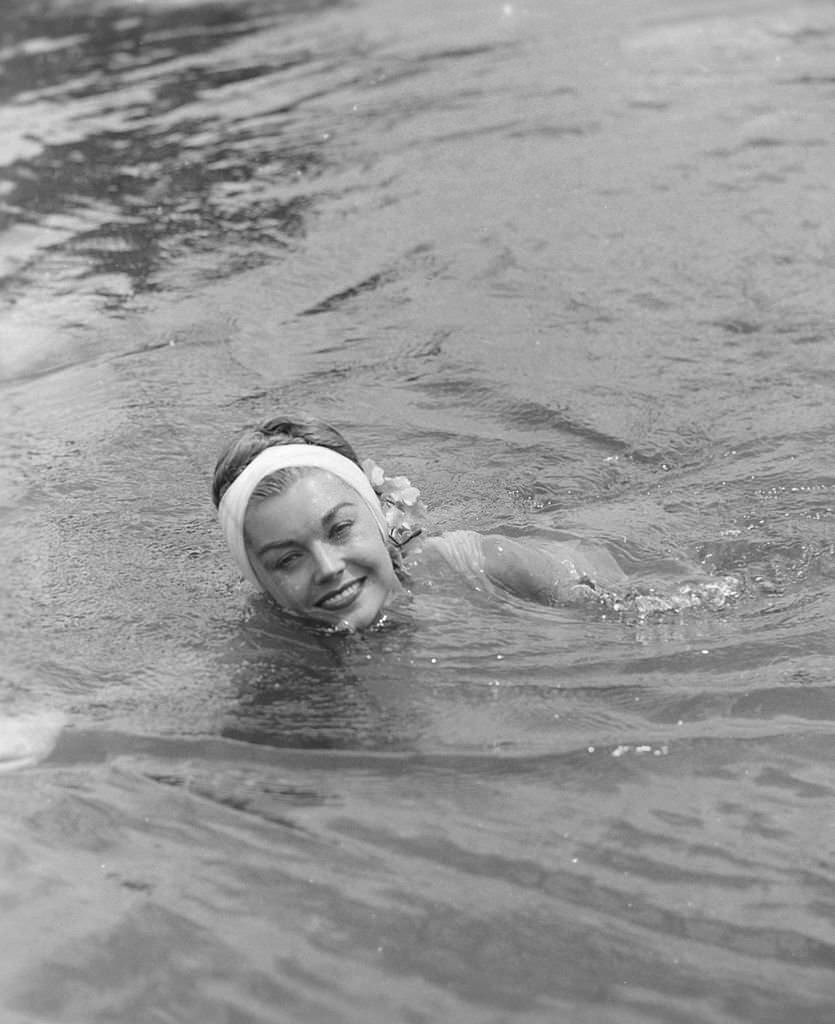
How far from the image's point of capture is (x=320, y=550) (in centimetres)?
507

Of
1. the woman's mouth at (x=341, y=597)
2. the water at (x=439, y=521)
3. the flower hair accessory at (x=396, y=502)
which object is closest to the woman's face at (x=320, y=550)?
the woman's mouth at (x=341, y=597)

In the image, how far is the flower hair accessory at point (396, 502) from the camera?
18.4 ft

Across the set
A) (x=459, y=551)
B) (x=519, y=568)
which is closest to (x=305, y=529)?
(x=459, y=551)

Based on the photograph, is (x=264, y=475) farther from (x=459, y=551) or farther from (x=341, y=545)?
(x=459, y=551)

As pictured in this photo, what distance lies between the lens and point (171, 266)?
8.99 m

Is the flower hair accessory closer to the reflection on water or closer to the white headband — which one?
the white headband

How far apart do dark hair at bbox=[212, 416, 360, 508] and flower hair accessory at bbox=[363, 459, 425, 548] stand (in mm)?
210

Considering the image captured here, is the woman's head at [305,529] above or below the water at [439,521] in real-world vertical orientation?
above

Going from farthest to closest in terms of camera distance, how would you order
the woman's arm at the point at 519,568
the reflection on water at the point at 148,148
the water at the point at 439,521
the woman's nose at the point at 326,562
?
1. the reflection on water at the point at 148,148
2. the woman's arm at the point at 519,568
3. the woman's nose at the point at 326,562
4. the water at the point at 439,521

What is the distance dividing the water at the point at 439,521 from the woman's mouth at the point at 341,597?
7.4 inches

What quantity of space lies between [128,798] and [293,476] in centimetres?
122

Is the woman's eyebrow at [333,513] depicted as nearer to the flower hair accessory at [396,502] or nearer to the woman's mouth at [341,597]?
the woman's mouth at [341,597]

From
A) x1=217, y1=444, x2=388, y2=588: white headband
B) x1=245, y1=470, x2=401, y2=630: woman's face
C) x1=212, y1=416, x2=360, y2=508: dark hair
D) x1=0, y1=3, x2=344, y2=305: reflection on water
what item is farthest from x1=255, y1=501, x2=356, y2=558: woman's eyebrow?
x1=0, y1=3, x2=344, y2=305: reflection on water

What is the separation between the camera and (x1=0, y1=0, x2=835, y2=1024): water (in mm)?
3771
